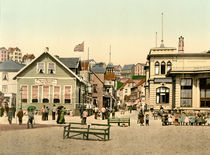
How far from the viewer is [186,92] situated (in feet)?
135

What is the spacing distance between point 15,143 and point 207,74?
28874 mm

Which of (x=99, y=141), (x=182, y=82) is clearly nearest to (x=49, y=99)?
→ (x=182, y=82)

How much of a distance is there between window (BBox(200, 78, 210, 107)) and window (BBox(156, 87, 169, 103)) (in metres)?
8.89

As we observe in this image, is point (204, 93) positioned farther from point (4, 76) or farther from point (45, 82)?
point (4, 76)

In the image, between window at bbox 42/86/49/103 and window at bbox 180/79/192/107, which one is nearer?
window at bbox 42/86/49/103

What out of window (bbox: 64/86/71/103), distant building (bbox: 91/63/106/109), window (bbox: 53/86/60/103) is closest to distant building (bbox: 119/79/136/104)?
distant building (bbox: 91/63/106/109)

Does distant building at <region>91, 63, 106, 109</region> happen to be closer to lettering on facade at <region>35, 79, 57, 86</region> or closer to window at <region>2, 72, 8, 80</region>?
window at <region>2, 72, 8, 80</region>

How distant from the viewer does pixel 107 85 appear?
71.3 m

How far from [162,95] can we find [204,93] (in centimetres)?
984

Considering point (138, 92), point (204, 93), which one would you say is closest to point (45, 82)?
point (204, 93)

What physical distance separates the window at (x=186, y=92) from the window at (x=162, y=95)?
22.7 feet

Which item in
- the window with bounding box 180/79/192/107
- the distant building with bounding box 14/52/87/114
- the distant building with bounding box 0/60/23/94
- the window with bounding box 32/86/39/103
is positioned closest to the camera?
the window with bounding box 32/86/39/103

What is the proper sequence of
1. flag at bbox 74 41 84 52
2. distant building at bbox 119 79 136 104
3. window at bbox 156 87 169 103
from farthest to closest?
distant building at bbox 119 79 136 104 < window at bbox 156 87 169 103 < flag at bbox 74 41 84 52

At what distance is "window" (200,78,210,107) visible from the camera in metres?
39.3
